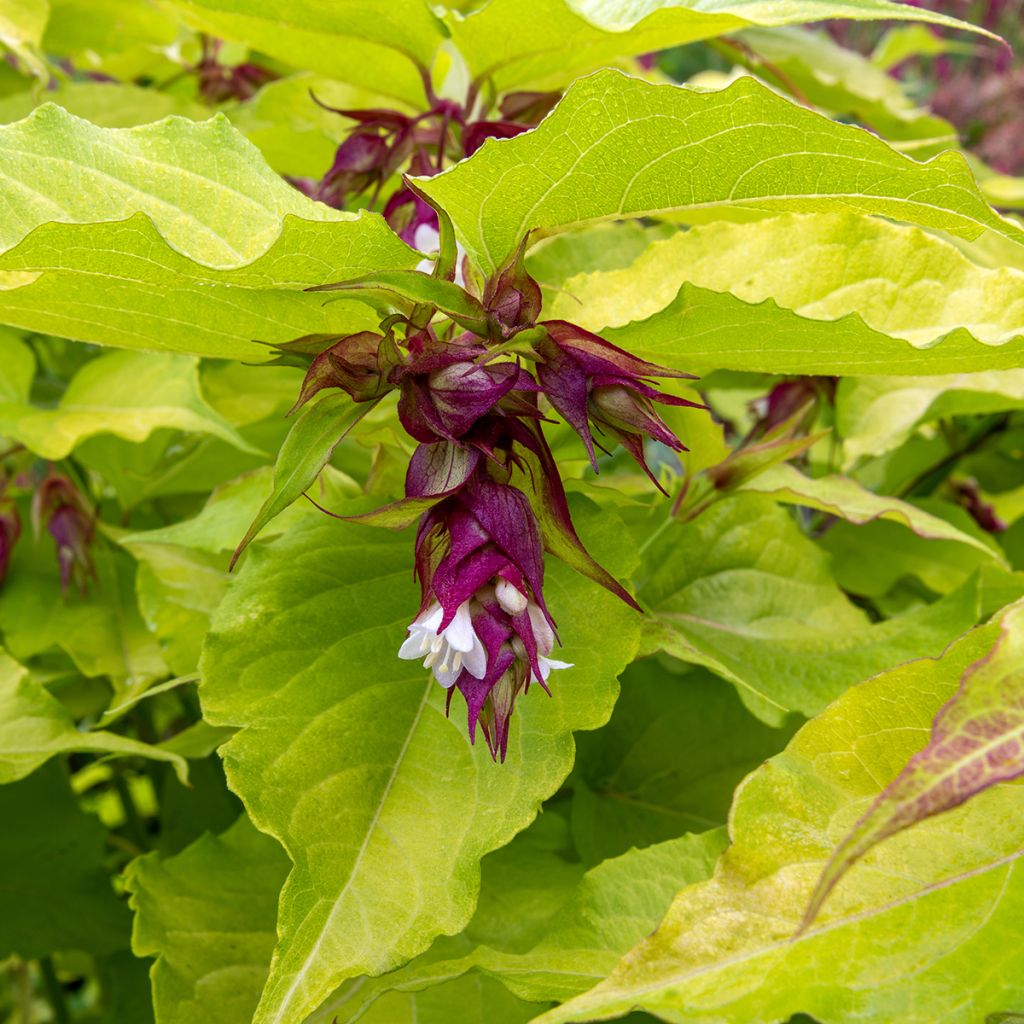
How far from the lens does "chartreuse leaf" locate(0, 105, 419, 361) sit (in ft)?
1.19

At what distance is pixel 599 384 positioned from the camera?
379 mm

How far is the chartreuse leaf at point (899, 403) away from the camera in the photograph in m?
0.67

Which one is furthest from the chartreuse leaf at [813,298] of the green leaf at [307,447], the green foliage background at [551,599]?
the green leaf at [307,447]

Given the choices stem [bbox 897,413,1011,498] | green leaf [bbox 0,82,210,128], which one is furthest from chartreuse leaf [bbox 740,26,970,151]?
green leaf [bbox 0,82,210,128]

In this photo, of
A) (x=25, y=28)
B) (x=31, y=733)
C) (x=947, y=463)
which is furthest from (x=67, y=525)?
(x=947, y=463)

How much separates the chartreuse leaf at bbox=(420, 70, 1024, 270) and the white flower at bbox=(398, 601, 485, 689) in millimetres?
149

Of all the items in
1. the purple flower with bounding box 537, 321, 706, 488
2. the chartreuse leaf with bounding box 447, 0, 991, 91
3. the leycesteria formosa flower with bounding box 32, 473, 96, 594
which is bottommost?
the leycesteria formosa flower with bounding box 32, 473, 96, 594

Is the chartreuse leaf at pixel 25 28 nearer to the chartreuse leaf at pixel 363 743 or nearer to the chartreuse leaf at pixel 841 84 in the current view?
the chartreuse leaf at pixel 363 743

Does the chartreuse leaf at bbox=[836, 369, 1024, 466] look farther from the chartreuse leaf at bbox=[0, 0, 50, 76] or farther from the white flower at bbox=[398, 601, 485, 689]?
the chartreuse leaf at bbox=[0, 0, 50, 76]

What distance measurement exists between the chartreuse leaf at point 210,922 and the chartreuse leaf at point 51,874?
0.26 m

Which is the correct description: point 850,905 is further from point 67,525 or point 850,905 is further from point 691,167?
point 67,525

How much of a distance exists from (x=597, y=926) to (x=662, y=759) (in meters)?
0.22

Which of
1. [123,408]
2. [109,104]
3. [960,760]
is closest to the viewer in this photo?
[960,760]

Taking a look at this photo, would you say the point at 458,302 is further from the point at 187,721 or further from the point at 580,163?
the point at 187,721
